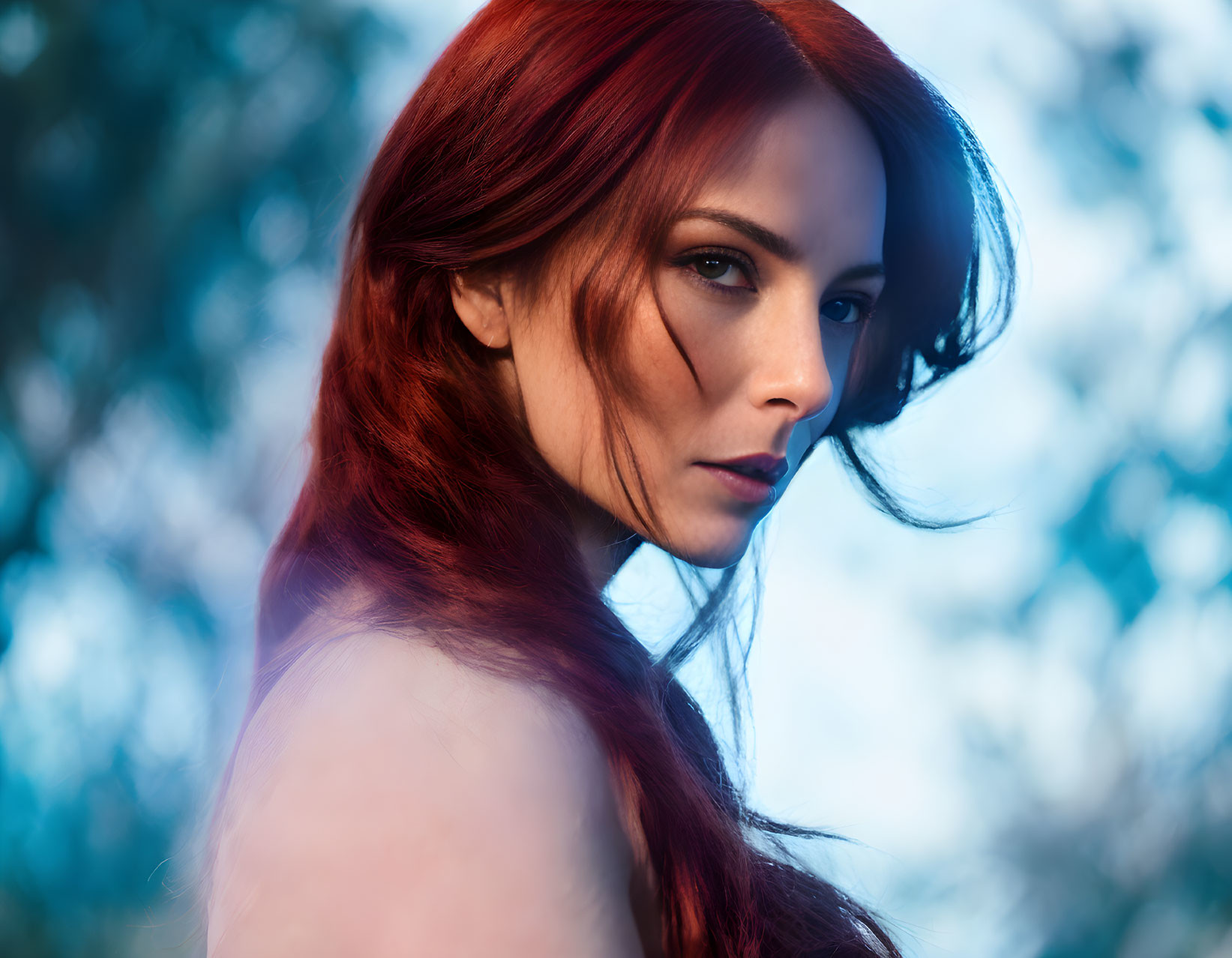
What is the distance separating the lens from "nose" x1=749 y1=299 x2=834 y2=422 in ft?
2.19

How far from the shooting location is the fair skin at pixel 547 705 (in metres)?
0.47

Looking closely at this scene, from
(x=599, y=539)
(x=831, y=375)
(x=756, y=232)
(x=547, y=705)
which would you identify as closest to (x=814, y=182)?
(x=756, y=232)

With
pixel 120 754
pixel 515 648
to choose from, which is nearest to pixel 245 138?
pixel 120 754

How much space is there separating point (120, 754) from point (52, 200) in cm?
89

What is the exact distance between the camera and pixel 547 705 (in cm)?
53

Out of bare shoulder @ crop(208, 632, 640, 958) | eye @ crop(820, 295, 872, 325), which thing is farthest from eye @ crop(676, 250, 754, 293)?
bare shoulder @ crop(208, 632, 640, 958)

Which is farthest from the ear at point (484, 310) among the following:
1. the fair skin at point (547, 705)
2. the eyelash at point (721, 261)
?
the eyelash at point (721, 261)

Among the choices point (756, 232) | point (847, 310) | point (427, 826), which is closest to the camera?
point (427, 826)

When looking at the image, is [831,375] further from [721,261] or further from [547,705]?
[547,705]

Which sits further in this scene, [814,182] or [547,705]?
[814,182]

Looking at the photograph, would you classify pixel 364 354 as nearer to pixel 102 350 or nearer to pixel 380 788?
pixel 380 788

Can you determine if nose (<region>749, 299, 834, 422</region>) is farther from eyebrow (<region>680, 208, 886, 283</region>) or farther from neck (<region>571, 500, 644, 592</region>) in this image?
neck (<region>571, 500, 644, 592</region>)

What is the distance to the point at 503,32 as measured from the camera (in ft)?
2.34

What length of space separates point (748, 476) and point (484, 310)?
0.22 metres
